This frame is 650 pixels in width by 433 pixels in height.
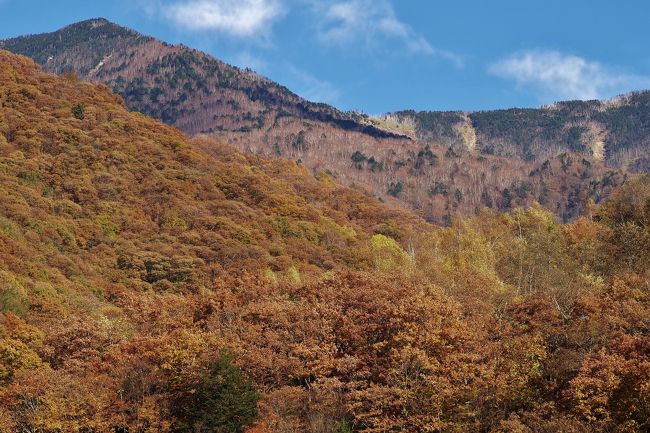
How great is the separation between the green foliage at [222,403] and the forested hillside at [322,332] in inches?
3.6

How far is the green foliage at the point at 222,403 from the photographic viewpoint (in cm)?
3562

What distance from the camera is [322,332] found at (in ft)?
129

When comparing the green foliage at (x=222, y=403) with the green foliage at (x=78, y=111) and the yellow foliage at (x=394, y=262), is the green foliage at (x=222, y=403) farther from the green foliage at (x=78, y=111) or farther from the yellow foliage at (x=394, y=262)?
the green foliage at (x=78, y=111)

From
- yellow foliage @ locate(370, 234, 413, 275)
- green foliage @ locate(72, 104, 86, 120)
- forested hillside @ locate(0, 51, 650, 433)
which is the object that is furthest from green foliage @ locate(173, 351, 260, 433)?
green foliage @ locate(72, 104, 86, 120)

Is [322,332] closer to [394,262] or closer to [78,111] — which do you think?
[394,262]

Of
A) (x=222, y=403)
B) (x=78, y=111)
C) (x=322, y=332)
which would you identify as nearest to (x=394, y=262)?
(x=322, y=332)

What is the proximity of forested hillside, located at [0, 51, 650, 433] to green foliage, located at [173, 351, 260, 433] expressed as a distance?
91 mm

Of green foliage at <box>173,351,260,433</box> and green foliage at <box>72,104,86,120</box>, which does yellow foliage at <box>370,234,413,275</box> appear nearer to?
green foliage at <box>173,351,260,433</box>

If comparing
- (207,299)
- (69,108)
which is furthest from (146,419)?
(69,108)

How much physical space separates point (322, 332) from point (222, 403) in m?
6.45

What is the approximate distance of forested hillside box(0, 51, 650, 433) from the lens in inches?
1298

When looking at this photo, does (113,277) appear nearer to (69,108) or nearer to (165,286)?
(165,286)

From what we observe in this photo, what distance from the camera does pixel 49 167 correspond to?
9519 centimetres

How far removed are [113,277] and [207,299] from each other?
3202cm
